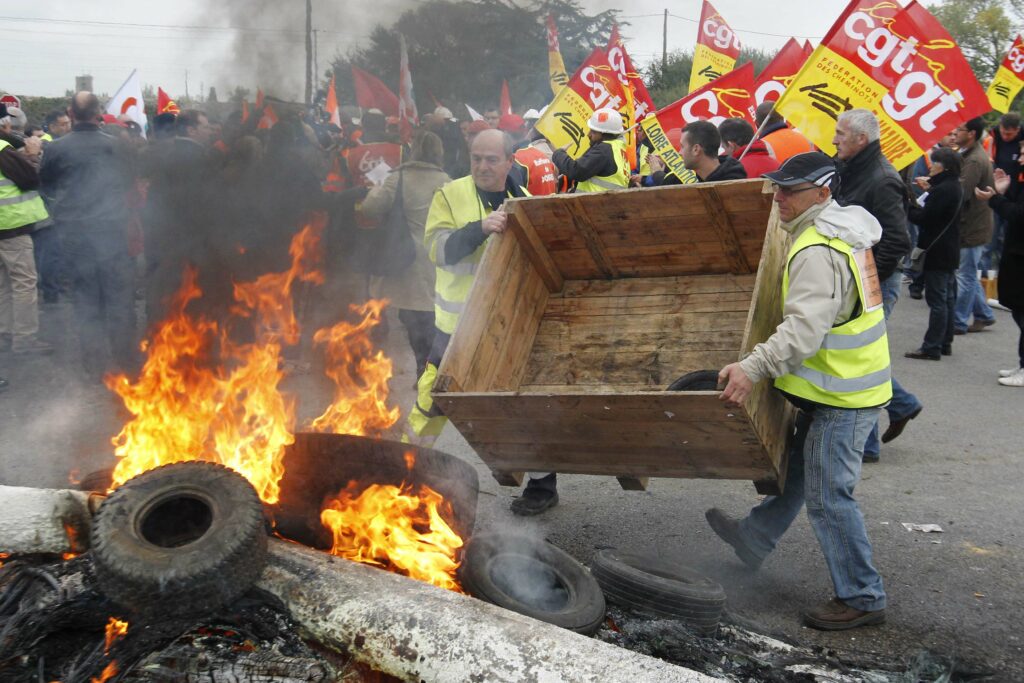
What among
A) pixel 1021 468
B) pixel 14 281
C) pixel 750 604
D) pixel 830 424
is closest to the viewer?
pixel 830 424

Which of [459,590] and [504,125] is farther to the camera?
[504,125]

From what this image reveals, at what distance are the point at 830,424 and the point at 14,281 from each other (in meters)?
8.03

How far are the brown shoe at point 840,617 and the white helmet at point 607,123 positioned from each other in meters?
5.10

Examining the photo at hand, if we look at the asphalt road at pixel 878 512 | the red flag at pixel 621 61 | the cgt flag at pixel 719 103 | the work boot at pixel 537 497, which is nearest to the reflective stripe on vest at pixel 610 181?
the cgt flag at pixel 719 103

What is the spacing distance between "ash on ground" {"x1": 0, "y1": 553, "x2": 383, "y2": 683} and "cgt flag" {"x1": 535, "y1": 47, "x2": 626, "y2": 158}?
22.5ft

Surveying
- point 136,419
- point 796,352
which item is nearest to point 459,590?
point 796,352

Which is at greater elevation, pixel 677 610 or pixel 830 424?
pixel 830 424

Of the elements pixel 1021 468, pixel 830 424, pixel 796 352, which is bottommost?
pixel 1021 468

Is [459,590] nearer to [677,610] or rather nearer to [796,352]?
[677,610]

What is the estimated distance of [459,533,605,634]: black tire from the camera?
3840mm

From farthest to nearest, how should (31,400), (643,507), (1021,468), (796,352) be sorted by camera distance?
(31,400), (1021,468), (643,507), (796,352)

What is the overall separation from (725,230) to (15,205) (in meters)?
6.90

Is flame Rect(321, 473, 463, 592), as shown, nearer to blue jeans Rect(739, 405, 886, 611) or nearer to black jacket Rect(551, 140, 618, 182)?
blue jeans Rect(739, 405, 886, 611)

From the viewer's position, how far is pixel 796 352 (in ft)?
13.0
